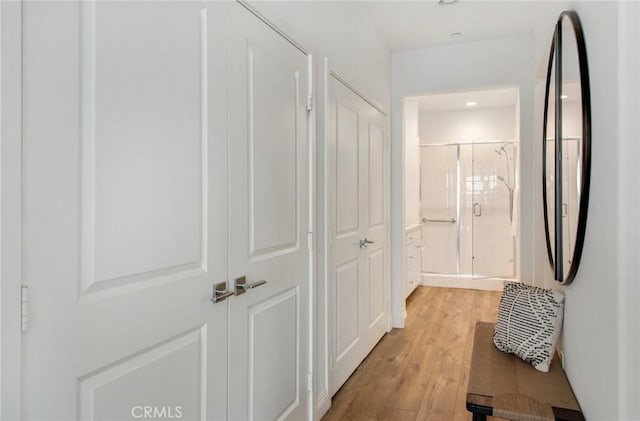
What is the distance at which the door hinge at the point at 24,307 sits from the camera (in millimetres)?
841

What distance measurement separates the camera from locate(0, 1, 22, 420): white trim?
806mm

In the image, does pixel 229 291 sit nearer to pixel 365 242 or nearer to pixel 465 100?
pixel 365 242

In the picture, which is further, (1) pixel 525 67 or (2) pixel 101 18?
(1) pixel 525 67

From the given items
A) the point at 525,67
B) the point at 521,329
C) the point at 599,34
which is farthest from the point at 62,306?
the point at 525,67

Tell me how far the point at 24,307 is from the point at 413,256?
466 cm

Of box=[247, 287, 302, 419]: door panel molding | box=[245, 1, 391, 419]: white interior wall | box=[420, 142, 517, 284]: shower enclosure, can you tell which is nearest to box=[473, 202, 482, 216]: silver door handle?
box=[420, 142, 517, 284]: shower enclosure

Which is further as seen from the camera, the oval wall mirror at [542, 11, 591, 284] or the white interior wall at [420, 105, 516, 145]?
the white interior wall at [420, 105, 516, 145]

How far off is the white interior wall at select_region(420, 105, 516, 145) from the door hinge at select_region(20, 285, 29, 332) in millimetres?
5963

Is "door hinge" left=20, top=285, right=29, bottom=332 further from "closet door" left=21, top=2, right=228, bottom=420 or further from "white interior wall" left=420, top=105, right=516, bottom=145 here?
"white interior wall" left=420, top=105, right=516, bottom=145

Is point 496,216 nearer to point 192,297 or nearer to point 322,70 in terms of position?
point 322,70

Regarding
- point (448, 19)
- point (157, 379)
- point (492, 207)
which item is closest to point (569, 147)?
point (157, 379)

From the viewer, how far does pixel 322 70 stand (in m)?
2.31

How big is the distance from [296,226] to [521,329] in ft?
3.67

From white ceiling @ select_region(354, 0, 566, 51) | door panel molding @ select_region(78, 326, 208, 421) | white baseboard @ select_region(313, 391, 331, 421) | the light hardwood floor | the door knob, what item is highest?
white ceiling @ select_region(354, 0, 566, 51)
